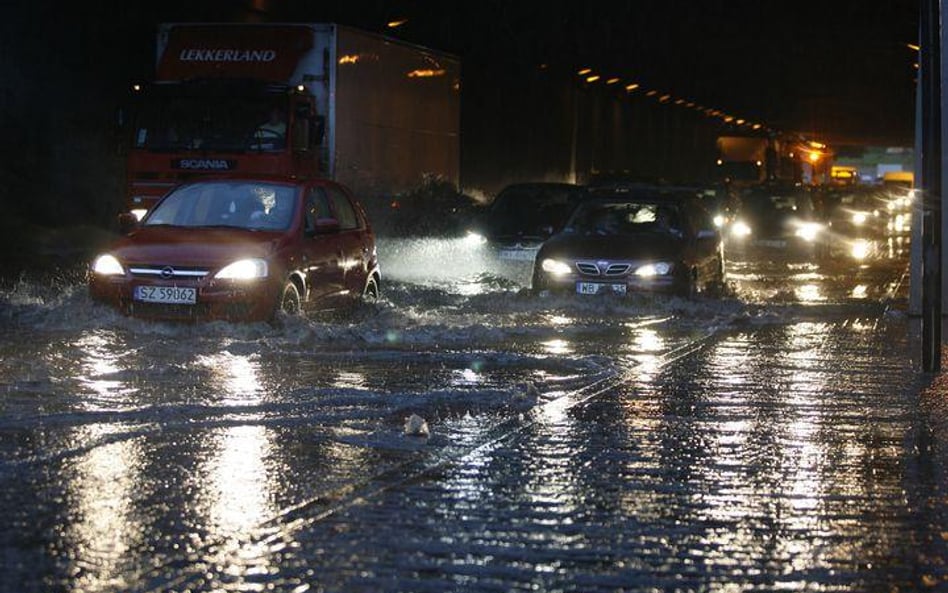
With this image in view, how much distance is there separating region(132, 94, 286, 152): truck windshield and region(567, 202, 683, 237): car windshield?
4316mm

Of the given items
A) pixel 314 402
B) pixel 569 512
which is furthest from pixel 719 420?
pixel 569 512

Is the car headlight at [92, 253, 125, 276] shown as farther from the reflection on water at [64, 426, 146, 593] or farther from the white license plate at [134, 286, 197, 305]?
the reflection on water at [64, 426, 146, 593]

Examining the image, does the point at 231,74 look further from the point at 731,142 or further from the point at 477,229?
the point at 731,142

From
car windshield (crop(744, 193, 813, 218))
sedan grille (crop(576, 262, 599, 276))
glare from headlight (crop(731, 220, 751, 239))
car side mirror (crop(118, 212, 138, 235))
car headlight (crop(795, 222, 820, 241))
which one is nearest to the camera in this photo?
car side mirror (crop(118, 212, 138, 235))

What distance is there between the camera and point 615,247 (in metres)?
18.9

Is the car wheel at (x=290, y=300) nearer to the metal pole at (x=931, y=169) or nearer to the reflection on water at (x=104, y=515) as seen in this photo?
the metal pole at (x=931, y=169)

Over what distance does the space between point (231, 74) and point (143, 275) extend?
9383 millimetres

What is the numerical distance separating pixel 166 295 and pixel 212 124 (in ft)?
28.3

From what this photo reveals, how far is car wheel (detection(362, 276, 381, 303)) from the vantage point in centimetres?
1669

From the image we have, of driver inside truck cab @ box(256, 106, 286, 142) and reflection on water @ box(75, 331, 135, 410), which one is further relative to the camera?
driver inside truck cab @ box(256, 106, 286, 142)

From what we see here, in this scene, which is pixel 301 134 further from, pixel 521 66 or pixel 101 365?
pixel 521 66

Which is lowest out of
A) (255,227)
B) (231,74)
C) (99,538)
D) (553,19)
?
(99,538)

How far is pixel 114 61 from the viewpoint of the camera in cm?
3750

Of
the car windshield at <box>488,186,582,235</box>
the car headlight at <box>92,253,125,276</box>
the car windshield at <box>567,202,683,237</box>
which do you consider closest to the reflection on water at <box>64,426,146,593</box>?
the car headlight at <box>92,253,125,276</box>
